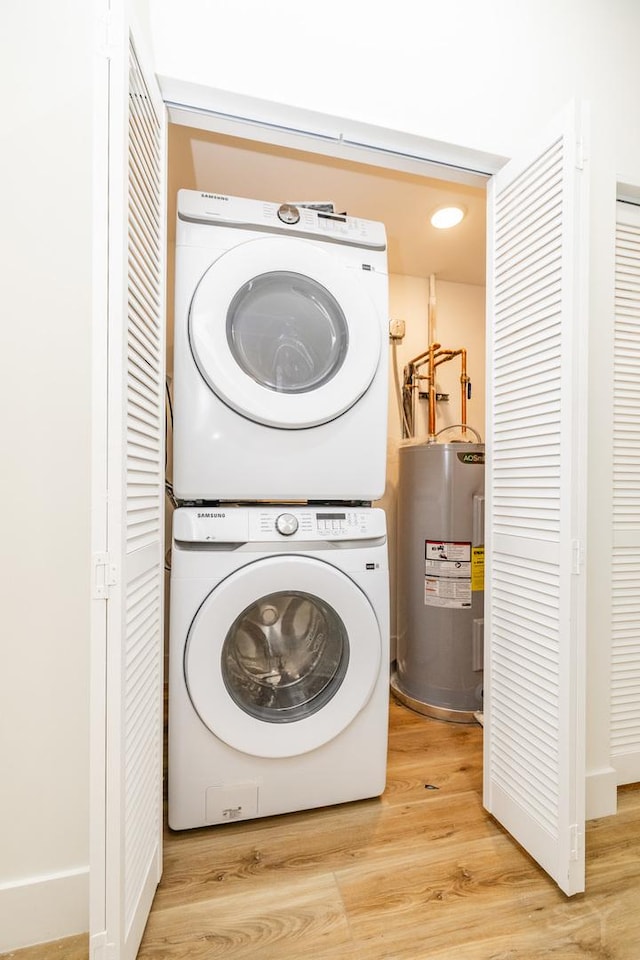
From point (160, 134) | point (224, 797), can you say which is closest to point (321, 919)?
point (224, 797)

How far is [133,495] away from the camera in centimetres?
85

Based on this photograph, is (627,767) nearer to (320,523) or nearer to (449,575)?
(449,575)

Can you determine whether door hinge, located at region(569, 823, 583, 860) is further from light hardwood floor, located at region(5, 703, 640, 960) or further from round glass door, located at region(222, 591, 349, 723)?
round glass door, located at region(222, 591, 349, 723)

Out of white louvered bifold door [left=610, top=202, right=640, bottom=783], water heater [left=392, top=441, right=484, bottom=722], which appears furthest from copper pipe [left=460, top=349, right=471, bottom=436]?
white louvered bifold door [left=610, top=202, right=640, bottom=783]

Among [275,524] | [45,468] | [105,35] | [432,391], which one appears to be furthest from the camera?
[432,391]

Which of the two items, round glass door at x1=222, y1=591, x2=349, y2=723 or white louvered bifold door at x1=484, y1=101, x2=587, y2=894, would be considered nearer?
white louvered bifold door at x1=484, y1=101, x2=587, y2=894

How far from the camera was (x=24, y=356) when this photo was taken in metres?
0.95

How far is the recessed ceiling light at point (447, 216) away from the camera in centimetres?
191

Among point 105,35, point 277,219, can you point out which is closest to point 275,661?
point 277,219

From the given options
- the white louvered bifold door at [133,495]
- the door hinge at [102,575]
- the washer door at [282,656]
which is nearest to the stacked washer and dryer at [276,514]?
the washer door at [282,656]

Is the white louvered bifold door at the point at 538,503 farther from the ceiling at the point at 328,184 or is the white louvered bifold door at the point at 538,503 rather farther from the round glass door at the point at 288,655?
the ceiling at the point at 328,184

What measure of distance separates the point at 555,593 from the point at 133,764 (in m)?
0.98

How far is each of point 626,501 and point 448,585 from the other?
29.9 inches

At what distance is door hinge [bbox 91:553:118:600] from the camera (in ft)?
2.40
